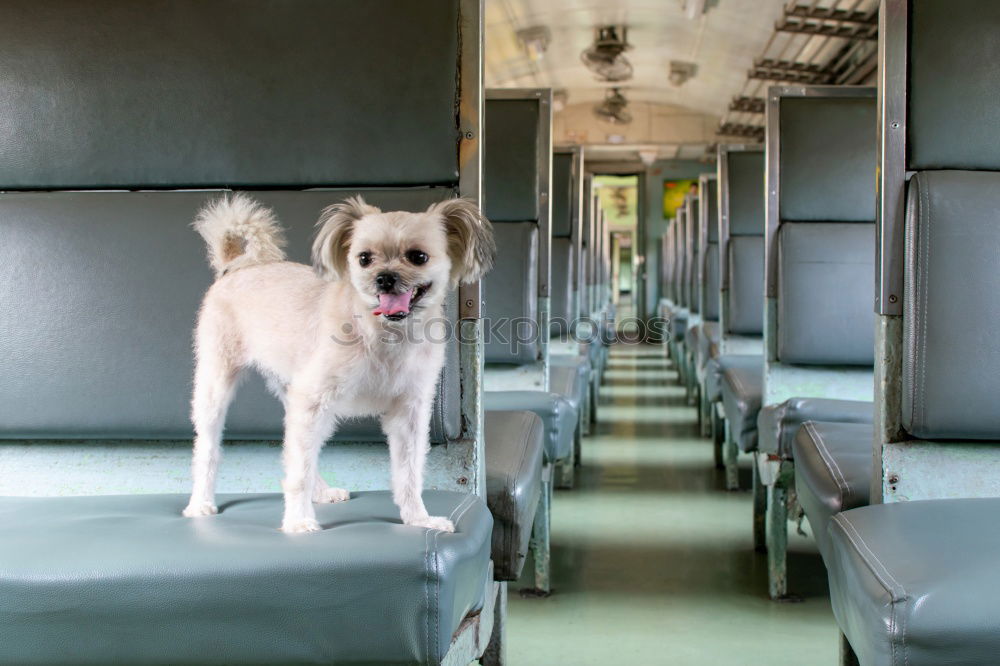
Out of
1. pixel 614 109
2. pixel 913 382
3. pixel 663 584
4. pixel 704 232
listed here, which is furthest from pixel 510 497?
pixel 614 109

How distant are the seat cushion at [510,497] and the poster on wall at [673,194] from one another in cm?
1558

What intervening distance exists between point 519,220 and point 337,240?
6.73 ft

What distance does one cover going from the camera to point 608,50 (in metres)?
11.1

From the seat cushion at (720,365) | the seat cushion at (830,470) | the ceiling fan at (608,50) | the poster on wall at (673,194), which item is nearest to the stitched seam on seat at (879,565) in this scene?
the seat cushion at (830,470)

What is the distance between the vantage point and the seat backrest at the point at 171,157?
1611mm

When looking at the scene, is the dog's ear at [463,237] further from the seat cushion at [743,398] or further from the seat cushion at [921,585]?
the seat cushion at [743,398]

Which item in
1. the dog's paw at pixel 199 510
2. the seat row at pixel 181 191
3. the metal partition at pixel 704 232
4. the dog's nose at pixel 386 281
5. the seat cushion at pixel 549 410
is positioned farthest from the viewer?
the metal partition at pixel 704 232

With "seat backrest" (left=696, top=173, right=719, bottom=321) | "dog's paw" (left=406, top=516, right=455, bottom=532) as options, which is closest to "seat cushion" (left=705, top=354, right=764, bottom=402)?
"seat backrest" (left=696, top=173, right=719, bottom=321)

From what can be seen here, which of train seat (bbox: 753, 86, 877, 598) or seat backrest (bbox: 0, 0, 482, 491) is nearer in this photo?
seat backrest (bbox: 0, 0, 482, 491)

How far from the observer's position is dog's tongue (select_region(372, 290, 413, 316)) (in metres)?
1.19

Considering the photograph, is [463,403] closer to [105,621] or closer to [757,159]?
[105,621]

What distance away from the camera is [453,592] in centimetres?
111

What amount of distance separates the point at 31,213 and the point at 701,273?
485 cm

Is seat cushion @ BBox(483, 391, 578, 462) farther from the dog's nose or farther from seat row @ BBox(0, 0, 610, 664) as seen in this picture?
the dog's nose
